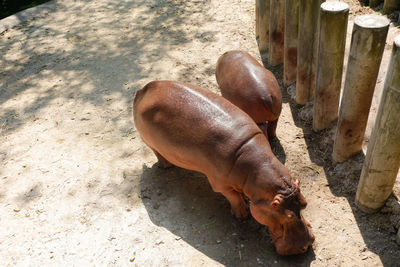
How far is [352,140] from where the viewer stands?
4184 millimetres

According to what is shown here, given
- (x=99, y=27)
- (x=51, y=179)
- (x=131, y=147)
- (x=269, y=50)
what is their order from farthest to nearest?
(x=99, y=27) < (x=269, y=50) < (x=131, y=147) < (x=51, y=179)

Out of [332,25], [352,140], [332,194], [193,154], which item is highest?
[332,25]

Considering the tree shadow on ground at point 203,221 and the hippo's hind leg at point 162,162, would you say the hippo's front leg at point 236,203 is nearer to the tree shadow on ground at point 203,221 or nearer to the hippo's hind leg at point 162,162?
the tree shadow on ground at point 203,221

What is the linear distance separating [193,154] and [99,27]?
5183mm

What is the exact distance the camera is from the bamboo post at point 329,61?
13.1 feet

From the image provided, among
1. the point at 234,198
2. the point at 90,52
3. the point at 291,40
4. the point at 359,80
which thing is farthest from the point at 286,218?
the point at 90,52

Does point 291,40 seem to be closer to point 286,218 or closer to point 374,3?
point 374,3

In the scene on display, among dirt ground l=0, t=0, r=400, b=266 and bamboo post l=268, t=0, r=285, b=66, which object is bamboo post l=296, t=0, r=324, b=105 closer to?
dirt ground l=0, t=0, r=400, b=266

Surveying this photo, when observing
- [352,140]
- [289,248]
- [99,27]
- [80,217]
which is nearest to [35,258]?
[80,217]

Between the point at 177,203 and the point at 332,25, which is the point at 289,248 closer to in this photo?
the point at 177,203

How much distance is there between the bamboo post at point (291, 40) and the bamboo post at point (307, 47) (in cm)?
41

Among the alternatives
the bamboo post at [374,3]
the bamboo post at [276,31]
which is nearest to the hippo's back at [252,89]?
the bamboo post at [276,31]

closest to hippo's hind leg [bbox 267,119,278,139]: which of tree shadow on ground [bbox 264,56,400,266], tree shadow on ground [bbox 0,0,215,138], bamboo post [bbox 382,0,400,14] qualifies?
tree shadow on ground [bbox 264,56,400,266]

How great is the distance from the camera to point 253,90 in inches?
177
